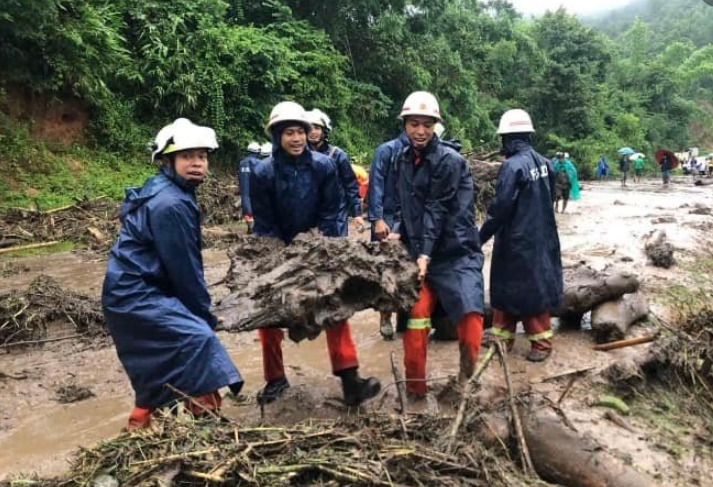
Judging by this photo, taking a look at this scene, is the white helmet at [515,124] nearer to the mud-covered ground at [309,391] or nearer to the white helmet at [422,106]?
the white helmet at [422,106]

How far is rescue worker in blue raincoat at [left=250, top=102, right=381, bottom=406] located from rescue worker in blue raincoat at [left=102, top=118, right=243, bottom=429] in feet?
2.90

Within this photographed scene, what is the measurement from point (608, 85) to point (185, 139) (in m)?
45.3

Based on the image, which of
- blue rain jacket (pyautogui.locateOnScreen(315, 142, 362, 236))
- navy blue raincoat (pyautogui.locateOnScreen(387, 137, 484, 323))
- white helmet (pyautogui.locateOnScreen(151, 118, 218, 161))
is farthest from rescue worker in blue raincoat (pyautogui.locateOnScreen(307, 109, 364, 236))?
white helmet (pyautogui.locateOnScreen(151, 118, 218, 161))

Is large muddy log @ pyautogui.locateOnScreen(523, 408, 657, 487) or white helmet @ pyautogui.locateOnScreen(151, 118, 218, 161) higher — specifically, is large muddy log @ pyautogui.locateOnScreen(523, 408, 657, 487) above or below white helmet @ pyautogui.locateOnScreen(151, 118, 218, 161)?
below

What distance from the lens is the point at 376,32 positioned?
22.1 meters

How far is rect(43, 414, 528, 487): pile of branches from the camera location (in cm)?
221

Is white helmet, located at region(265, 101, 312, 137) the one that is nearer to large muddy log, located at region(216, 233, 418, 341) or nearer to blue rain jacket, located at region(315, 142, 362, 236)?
large muddy log, located at region(216, 233, 418, 341)

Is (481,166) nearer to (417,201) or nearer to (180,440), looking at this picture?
(417,201)

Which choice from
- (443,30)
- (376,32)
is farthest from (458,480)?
(443,30)

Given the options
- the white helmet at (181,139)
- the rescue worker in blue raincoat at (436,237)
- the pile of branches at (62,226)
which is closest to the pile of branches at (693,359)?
the rescue worker in blue raincoat at (436,237)

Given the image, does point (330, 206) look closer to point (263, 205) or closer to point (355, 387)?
point (263, 205)

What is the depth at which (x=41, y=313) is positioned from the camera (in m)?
5.73

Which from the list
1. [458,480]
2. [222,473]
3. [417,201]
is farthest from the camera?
[417,201]

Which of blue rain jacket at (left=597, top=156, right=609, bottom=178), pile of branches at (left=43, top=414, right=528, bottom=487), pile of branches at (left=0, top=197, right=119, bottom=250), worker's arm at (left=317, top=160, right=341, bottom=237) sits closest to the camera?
pile of branches at (left=43, top=414, right=528, bottom=487)
